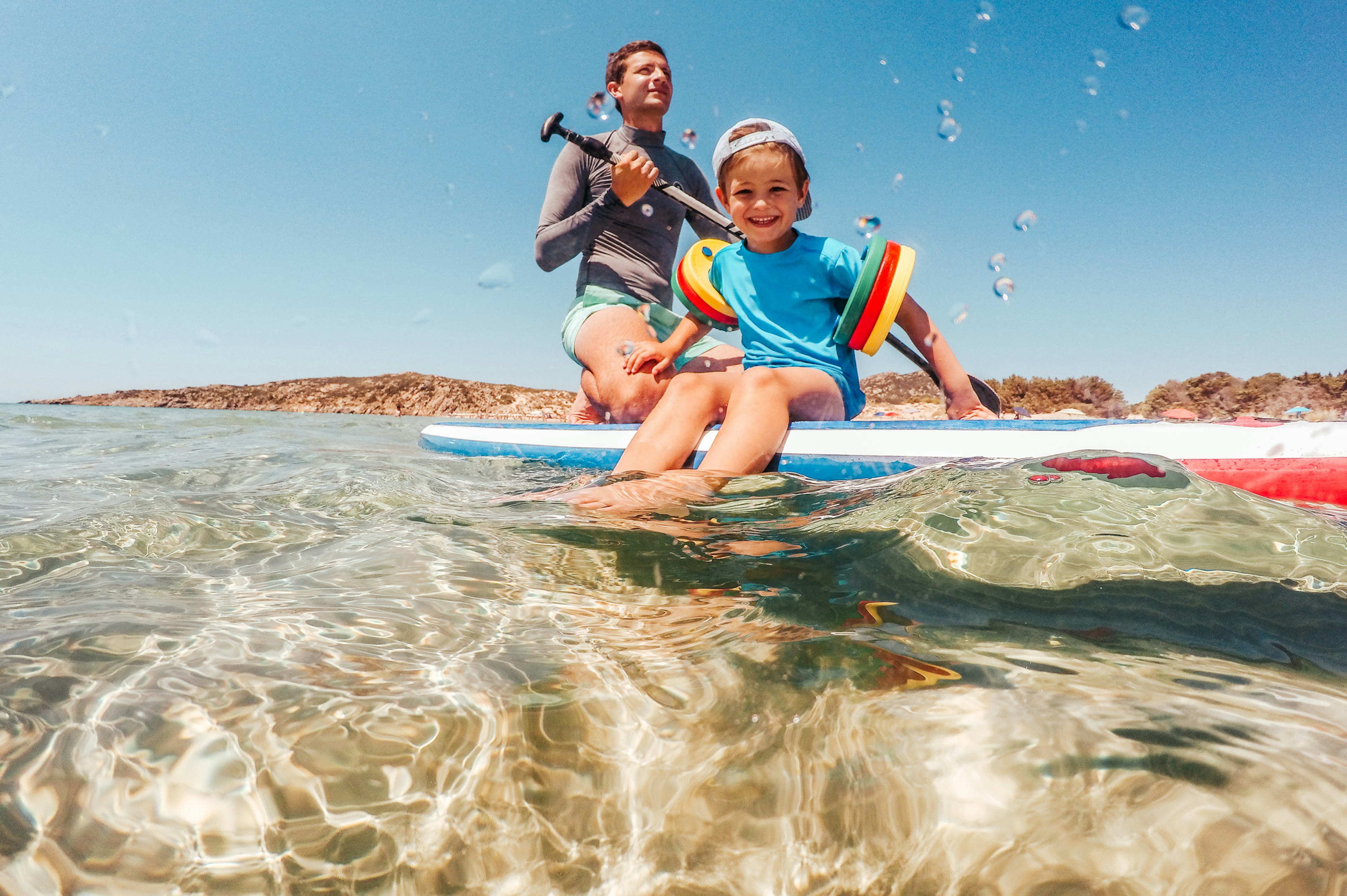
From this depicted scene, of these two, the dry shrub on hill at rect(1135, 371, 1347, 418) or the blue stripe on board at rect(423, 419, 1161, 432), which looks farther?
the dry shrub on hill at rect(1135, 371, 1347, 418)

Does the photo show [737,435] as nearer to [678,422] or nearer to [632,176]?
[678,422]

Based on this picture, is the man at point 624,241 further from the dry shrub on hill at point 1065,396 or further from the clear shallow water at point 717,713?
the dry shrub on hill at point 1065,396

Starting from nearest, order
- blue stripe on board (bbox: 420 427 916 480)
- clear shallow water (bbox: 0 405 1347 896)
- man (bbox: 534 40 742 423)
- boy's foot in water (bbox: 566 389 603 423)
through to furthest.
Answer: clear shallow water (bbox: 0 405 1347 896) < blue stripe on board (bbox: 420 427 916 480) < man (bbox: 534 40 742 423) < boy's foot in water (bbox: 566 389 603 423)

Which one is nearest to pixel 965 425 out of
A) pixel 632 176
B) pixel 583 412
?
pixel 632 176

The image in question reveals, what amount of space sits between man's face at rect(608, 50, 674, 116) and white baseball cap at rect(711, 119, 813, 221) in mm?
1037

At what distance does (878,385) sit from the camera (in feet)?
47.3

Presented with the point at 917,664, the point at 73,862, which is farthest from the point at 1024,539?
the point at 73,862

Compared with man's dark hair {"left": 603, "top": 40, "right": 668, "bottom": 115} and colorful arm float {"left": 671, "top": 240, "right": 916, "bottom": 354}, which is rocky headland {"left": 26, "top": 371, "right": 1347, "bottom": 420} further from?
man's dark hair {"left": 603, "top": 40, "right": 668, "bottom": 115}

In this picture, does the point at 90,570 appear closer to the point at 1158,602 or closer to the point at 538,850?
the point at 538,850

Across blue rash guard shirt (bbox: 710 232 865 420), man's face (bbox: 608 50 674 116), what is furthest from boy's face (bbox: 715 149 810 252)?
man's face (bbox: 608 50 674 116)

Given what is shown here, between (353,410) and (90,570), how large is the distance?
82.8 feet

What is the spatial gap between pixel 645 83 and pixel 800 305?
1817mm

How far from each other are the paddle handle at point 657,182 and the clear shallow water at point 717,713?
8.50ft

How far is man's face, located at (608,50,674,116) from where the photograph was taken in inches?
154
